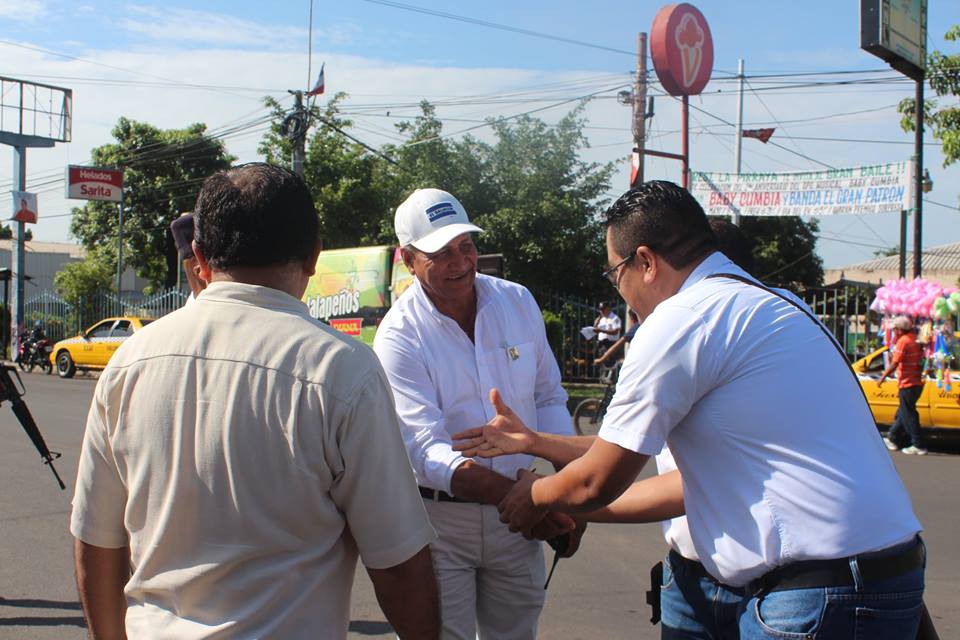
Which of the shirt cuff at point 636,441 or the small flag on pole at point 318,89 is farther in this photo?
the small flag on pole at point 318,89

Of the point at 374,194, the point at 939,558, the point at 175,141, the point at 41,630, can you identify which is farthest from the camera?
the point at 175,141

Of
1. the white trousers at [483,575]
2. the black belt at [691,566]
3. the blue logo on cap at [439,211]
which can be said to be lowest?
the white trousers at [483,575]

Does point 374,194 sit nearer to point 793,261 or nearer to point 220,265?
point 793,261

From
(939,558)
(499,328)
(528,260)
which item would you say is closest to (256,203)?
(499,328)

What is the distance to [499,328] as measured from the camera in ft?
10.8

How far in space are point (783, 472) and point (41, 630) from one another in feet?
14.0

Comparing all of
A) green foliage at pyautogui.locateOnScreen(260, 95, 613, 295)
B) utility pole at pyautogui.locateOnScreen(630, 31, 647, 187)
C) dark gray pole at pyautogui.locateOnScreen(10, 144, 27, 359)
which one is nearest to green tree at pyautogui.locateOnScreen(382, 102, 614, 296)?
green foliage at pyautogui.locateOnScreen(260, 95, 613, 295)

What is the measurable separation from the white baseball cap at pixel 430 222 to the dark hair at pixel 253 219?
49.6 inches

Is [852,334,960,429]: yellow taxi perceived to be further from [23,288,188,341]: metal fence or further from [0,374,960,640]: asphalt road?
[23,288,188,341]: metal fence

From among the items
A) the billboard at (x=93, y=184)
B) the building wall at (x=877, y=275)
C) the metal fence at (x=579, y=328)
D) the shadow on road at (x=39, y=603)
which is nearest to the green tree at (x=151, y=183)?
the billboard at (x=93, y=184)

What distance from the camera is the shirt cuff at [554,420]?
11.1 ft

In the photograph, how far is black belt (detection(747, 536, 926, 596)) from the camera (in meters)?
2.02

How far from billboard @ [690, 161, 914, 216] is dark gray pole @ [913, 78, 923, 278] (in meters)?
0.10

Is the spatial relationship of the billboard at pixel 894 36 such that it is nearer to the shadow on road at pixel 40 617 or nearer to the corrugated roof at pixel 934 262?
the shadow on road at pixel 40 617
